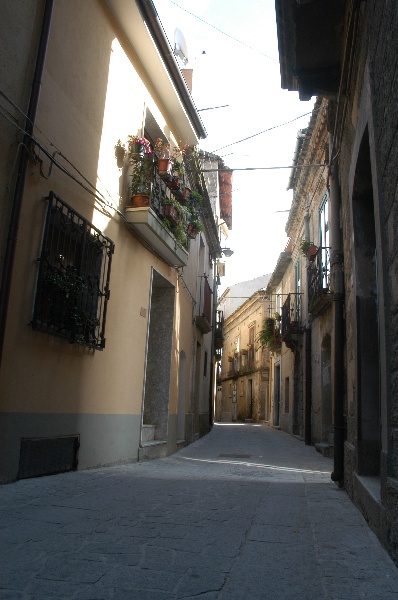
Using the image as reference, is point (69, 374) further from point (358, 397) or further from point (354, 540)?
point (354, 540)

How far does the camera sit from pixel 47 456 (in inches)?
218

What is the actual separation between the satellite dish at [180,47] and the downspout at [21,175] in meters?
8.95

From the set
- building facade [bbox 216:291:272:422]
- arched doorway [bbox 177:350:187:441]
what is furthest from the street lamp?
building facade [bbox 216:291:272:422]

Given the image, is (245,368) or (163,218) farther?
(245,368)

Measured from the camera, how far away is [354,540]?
3.46 meters

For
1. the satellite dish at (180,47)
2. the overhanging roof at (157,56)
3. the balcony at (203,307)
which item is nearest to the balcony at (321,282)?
the balcony at (203,307)

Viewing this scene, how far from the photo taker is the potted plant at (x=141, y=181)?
7.94 m

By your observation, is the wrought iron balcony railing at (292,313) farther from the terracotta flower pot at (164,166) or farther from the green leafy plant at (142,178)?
the green leafy plant at (142,178)

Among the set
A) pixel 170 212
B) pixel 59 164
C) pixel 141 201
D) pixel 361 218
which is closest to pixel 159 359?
pixel 170 212

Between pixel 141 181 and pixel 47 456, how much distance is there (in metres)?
4.19

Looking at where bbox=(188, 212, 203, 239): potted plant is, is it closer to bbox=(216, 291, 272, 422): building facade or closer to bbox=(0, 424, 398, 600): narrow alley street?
bbox=(0, 424, 398, 600): narrow alley street

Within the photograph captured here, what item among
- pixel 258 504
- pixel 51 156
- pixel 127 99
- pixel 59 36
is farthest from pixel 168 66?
pixel 258 504

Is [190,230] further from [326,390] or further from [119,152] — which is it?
[326,390]

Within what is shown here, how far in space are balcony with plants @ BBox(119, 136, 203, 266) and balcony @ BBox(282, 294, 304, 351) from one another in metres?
6.83
